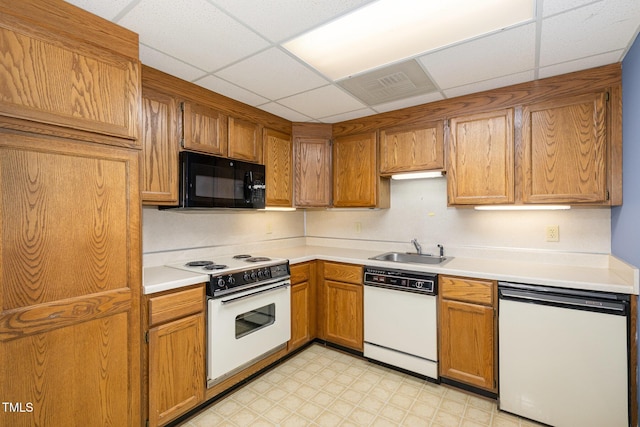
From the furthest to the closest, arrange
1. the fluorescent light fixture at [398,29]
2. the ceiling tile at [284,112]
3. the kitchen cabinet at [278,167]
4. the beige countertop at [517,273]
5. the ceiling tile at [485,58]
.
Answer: the kitchen cabinet at [278,167]
the ceiling tile at [284,112]
the beige countertop at [517,273]
the ceiling tile at [485,58]
the fluorescent light fixture at [398,29]

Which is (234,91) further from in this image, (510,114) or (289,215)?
(510,114)

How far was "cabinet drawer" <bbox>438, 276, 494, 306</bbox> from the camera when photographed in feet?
7.04

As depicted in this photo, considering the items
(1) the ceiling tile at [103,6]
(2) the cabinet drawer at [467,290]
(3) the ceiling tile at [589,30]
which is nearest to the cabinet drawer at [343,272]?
(2) the cabinet drawer at [467,290]

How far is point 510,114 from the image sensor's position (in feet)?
7.59

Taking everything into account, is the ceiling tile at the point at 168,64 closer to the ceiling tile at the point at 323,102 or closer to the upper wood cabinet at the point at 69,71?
the upper wood cabinet at the point at 69,71

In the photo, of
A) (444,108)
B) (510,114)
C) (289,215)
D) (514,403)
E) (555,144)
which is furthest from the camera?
(289,215)

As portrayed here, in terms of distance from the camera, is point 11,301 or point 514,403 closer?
point 11,301

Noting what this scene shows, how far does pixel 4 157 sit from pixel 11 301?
23.5 inches

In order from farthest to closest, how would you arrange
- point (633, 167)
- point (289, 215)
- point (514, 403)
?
point (289, 215) → point (514, 403) → point (633, 167)

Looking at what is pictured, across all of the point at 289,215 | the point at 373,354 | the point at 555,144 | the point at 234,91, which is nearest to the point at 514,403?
the point at 373,354

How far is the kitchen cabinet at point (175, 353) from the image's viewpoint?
5.91 ft

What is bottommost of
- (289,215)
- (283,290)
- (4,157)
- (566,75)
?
(283,290)

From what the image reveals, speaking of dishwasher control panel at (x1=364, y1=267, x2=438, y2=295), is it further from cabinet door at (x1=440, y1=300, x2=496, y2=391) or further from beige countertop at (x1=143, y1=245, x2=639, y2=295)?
cabinet door at (x1=440, y1=300, x2=496, y2=391)

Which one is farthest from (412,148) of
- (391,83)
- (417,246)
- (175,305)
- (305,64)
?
(175,305)
